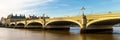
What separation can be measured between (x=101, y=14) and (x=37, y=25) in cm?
6158

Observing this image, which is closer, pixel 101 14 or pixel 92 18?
pixel 101 14

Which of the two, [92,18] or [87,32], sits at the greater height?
[92,18]

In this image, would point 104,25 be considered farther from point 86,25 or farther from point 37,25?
point 37,25

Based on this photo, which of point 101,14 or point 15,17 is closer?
point 101,14

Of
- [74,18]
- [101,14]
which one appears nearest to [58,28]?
[74,18]

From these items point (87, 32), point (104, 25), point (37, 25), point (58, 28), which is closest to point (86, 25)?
point (87, 32)

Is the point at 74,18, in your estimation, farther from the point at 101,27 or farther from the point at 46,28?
the point at 46,28

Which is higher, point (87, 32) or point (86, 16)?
point (86, 16)

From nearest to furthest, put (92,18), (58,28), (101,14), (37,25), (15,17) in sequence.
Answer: (101,14)
(92,18)
(58,28)
(37,25)
(15,17)

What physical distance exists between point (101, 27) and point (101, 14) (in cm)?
1246

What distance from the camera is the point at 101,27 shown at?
5531 cm

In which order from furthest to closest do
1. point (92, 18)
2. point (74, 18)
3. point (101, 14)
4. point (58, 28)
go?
point (58, 28), point (74, 18), point (92, 18), point (101, 14)

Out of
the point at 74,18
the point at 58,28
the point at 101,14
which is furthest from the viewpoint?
the point at 58,28

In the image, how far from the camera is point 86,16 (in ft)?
165
